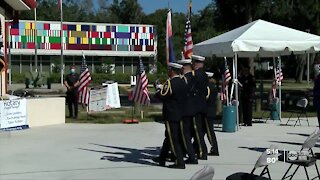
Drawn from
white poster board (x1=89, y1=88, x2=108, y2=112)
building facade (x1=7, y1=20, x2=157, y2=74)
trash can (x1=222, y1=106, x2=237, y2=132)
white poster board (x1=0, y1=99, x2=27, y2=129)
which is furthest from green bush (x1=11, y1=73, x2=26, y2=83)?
trash can (x1=222, y1=106, x2=237, y2=132)

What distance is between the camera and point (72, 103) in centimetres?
2064

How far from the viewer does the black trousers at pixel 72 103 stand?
2006 centimetres

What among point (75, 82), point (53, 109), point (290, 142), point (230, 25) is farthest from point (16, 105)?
point (230, 25)

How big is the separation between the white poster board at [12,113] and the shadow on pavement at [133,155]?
108 inches

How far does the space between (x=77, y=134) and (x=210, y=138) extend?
18.0 ft

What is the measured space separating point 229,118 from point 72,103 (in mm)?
6694

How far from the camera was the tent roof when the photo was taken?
1678 centimetres

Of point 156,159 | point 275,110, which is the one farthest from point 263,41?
point 156,159

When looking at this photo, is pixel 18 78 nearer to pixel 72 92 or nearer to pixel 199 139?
pixel 72 92

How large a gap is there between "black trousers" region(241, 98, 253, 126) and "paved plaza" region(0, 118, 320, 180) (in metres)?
0.28

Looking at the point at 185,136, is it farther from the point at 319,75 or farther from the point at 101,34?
the point at 101,34

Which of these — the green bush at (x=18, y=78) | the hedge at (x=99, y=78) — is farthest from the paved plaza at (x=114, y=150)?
the green bush at (x=18, y=78)

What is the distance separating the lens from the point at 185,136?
10633mm

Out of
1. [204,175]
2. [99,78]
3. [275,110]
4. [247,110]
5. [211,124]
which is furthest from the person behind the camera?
[99,78]
